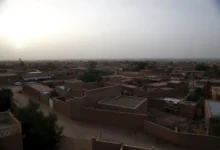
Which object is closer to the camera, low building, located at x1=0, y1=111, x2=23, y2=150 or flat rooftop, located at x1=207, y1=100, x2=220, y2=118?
low building, located at x1=0, y1=111, x2=23, y2=150

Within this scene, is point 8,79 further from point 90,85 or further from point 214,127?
point 214,127

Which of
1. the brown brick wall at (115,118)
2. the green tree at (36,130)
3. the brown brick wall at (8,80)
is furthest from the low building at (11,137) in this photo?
the brown brick wall at (8,80)

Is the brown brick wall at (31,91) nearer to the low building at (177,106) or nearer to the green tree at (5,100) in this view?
the green tree at (5,100)

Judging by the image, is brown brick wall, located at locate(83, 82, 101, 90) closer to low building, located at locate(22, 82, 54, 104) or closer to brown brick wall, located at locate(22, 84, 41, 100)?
low building, located at locate(22, 82, 54, 104)

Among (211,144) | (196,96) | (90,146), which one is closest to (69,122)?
(90,146)

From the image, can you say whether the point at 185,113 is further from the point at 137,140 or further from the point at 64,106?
the point at 64,106

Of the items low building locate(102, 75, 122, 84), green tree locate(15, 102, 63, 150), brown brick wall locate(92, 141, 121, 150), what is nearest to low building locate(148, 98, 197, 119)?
low building locate(102, 75, 122, 84)
